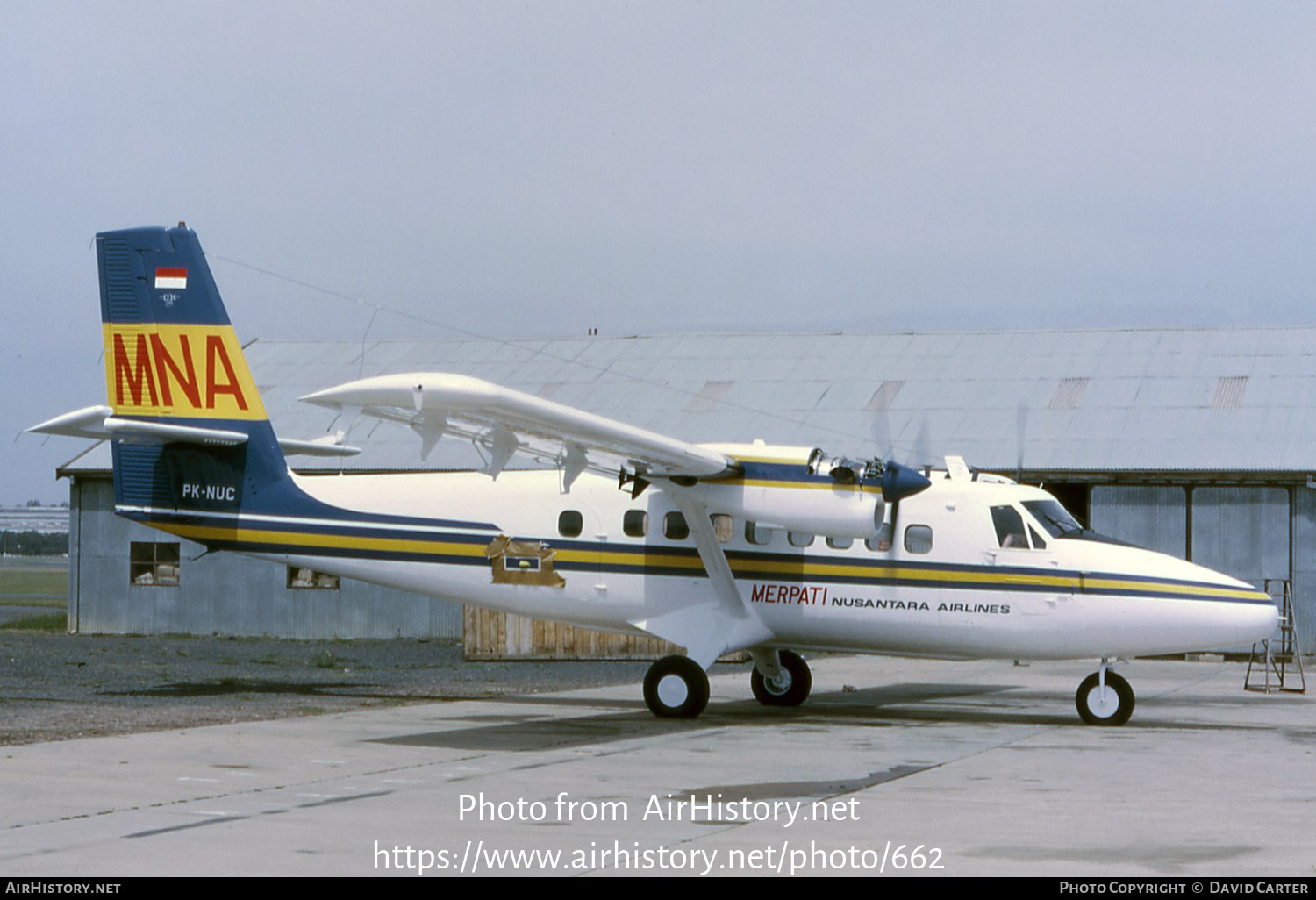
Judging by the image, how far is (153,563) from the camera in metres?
34.7

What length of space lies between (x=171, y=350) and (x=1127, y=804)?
42.7 feet

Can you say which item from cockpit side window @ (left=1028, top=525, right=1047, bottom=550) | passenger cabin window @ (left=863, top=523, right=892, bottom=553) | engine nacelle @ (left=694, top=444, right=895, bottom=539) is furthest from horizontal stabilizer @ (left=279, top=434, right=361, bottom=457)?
cockpit side window @ (left=1028, top=525, right=1047, bottom=550)

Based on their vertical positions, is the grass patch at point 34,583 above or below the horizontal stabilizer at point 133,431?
below

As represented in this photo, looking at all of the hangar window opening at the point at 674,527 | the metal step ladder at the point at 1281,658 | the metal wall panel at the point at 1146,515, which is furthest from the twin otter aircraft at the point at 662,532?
the metal wall panel at the point at 1146,515

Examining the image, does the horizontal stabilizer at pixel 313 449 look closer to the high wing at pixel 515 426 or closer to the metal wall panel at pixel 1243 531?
the high wing at pixel 515 426

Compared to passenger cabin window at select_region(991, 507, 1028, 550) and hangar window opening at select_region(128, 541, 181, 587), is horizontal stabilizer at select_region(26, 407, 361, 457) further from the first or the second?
hangar window opening at select_region(128, 541, 181, 587)

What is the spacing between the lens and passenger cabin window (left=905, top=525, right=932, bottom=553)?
16750 millimetres

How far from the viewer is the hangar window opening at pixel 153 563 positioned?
113 ft

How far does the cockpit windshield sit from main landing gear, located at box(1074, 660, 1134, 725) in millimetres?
1612

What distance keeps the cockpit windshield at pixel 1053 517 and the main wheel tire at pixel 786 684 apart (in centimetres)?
394

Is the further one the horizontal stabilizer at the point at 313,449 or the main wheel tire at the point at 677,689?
the horizontal stabilizer at the point at 313,449

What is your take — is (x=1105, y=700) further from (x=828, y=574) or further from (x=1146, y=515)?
(x=1146, y=515)

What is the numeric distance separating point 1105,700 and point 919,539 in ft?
9.41

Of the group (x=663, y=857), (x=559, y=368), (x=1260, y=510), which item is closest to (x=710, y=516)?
(x=663, y=857)
